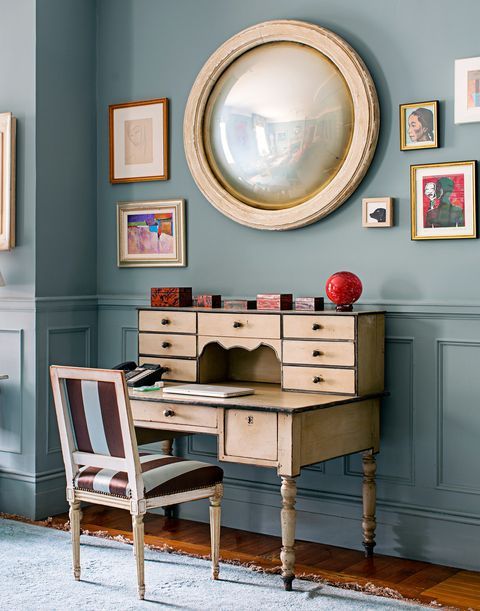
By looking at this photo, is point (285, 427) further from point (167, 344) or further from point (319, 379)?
point (167, 344)

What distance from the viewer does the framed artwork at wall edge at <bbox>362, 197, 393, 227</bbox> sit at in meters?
3.77

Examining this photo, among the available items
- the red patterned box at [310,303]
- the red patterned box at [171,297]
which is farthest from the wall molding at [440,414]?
the red patterned box at [171,297]

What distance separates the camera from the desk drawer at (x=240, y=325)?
3.74 m

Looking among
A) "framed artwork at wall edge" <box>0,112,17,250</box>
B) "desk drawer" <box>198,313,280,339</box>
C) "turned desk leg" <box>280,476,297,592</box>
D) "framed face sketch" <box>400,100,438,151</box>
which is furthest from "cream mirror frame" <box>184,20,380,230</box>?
"turned desk leg" <box>280,476,297,592</box>

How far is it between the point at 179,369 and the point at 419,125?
4.84ft

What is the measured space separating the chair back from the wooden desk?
1.02 feet

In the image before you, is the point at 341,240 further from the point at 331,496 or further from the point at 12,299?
the point at 12,299

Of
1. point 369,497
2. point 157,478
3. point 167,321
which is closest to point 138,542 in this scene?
point 157,478

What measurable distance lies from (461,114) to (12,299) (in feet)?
7.64

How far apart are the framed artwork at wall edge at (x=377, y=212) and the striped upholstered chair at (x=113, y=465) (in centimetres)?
123

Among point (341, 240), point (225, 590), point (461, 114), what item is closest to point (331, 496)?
point (225, 590)

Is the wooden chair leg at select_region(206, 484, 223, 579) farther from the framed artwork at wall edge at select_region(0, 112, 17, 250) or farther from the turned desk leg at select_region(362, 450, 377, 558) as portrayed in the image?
the framed artwork at wall edge at select_region(0, 112, 17, 250)

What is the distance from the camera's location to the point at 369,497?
3.72m

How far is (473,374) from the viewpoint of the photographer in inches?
142
